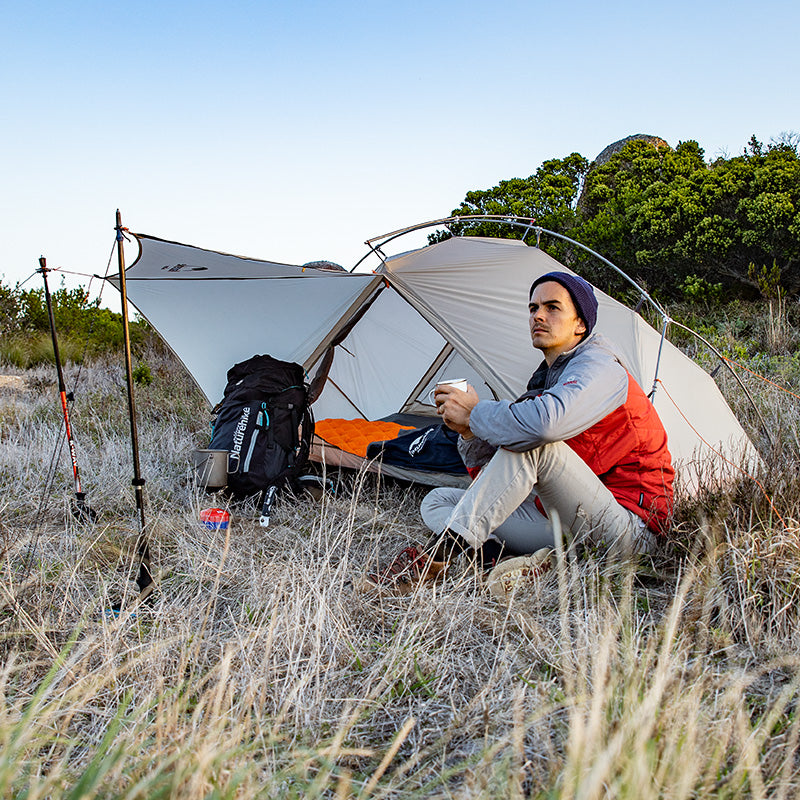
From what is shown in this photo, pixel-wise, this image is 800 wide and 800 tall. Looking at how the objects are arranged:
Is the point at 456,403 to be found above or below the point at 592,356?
below

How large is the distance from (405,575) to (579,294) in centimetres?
116

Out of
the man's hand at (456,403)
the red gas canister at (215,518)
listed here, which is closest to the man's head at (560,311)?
the man's hand at (456,403)

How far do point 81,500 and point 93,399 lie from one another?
10.4ft

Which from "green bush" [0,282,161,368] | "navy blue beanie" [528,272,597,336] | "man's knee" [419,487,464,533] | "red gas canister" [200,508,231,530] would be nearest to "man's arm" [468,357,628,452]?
"navy blue beanie" [528,272,597,336]

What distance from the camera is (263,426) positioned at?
3.45 metres

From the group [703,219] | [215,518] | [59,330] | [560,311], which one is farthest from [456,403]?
[59,330]

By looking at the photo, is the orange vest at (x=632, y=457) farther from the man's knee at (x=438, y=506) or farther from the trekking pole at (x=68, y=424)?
the trekking pole at (x=68, y=424)

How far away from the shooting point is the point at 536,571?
2.05 meters

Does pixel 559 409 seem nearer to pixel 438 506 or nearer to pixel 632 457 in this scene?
pixel 632 457

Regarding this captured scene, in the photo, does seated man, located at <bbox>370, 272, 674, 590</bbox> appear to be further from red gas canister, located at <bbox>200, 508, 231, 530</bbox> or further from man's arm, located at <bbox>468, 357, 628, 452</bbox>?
red gas canister, located at <bbox>200, 508, 231, 530</bbox>

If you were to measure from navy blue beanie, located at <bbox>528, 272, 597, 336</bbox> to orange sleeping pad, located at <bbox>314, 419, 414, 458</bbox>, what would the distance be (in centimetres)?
195

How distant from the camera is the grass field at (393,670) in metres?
1.11

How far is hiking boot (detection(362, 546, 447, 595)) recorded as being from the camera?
2029 mm

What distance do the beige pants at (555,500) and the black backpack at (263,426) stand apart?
135cm
